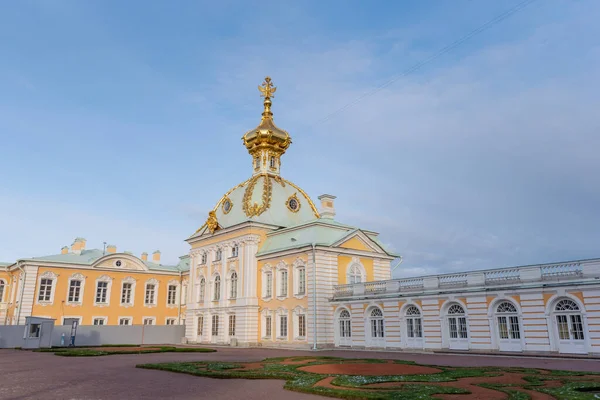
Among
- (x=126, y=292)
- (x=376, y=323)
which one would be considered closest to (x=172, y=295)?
(x=126, y=292)

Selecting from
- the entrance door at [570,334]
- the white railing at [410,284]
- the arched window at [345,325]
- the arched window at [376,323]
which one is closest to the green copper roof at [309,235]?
the arched window at [345,325]

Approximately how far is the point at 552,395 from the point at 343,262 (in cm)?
2256

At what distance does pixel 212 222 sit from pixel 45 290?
1474 cm

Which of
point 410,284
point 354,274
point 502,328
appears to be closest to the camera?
point 502,328

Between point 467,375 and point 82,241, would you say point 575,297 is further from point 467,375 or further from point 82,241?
point 82,241

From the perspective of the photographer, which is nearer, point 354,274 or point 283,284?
point 354,274

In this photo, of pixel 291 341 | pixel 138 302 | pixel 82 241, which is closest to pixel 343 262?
pixel 291 341

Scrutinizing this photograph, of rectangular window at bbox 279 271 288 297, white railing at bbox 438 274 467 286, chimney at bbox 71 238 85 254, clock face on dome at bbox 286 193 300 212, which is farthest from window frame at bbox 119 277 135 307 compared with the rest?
white railing at bbox 438 274 467 286

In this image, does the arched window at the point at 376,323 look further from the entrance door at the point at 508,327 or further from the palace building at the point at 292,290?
the entrance door at the point at 508,327

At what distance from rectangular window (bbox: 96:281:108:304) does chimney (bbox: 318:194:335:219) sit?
2036 centimetres

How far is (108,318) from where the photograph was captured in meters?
42.4

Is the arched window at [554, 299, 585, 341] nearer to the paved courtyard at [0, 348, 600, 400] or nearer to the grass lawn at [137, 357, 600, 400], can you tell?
the paved courtyard at [0, 348, 600, 400]

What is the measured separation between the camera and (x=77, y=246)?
44.8 meters

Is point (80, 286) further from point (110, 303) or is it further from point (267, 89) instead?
point (267, 89)
